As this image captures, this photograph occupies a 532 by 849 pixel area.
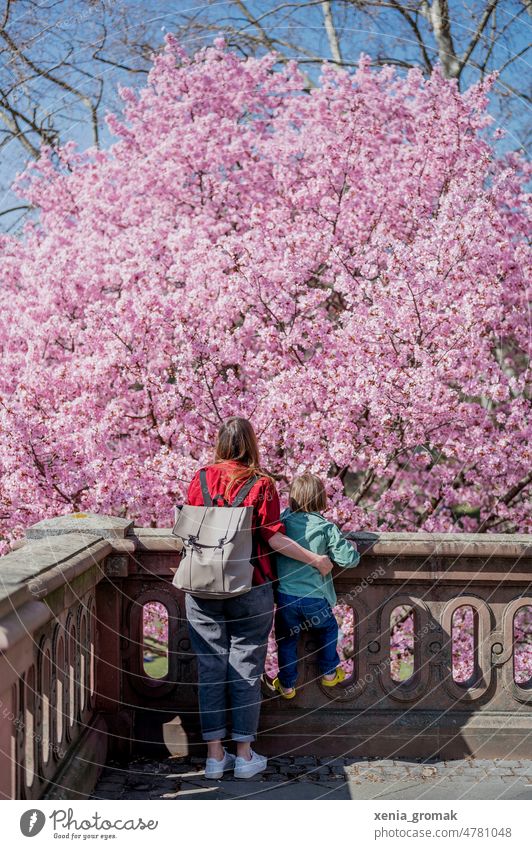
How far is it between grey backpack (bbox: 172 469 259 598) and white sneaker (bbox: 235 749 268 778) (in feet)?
3.05

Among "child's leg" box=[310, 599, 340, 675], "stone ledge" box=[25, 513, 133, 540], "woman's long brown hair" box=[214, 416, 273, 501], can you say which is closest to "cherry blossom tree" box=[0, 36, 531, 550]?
"stone ledge" box=[25, 513, 133, 540]

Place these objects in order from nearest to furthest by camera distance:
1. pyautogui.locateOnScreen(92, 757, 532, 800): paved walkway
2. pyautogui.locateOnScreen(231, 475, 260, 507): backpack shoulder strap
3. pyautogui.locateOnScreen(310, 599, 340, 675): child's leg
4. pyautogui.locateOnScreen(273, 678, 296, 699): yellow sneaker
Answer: pyautogui.locateOnScreen(92, 757, 532, 800): paved walkway
pyautogui.locateOnScreen(231, 475, 260, 507): backpack shoulder strap
pyautogui.locateOnScreen(310, 599, 340, 675): child's leg
pyautogui.locateOnScreen(273, 678, 296, 699): yellow sneaker

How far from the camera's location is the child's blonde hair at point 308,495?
→ 16.3 ft

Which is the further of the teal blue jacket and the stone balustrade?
the stone balustrade

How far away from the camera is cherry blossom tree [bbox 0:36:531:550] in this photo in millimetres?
7969

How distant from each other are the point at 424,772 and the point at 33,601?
2.64 metres

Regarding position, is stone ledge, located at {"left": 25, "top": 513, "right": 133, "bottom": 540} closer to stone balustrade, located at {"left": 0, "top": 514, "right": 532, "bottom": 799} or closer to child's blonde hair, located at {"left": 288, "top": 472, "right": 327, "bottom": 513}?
stone balustrade, located at {"left": 0, "top": 514, "right": 532, "bottom": 799}

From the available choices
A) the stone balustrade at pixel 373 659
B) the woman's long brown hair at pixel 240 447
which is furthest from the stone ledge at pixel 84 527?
the woman's long brown hair at pixel 240 447

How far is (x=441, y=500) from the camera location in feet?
32.2

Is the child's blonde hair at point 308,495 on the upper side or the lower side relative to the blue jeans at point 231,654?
upper

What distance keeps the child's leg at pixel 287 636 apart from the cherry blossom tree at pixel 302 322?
273cm

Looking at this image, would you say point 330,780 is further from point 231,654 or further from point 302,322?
point 302,322

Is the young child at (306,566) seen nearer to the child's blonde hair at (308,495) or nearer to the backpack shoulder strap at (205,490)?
the child's blonde hair at (308,495)
